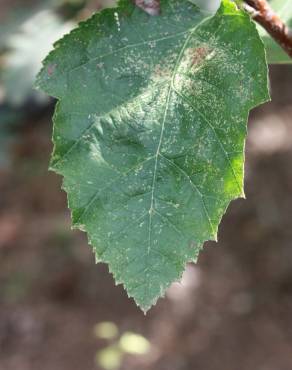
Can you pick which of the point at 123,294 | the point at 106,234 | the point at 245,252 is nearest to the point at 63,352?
the point at 123,294

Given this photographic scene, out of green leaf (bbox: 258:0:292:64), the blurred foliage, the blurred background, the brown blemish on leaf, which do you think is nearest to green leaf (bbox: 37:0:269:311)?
the brown blemish on leaf

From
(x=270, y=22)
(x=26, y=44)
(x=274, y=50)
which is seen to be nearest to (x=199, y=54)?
(x=270, y=22)

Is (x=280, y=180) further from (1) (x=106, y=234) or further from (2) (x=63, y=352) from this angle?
(1) (x=106, y=234)

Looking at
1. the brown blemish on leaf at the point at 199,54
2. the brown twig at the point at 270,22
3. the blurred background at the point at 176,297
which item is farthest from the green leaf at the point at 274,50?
the blurred background at the point at 176,297

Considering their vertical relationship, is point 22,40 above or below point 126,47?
below

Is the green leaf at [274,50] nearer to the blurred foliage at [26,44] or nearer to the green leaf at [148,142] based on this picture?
the green leaf at [148,142]

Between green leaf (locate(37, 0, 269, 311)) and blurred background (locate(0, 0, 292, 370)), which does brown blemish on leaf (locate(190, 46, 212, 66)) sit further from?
blurred background (locate(0, 0, 292, 370))

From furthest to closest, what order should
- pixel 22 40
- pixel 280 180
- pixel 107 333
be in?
pixel 280 180, pixel 107 333, pixel 22 40
